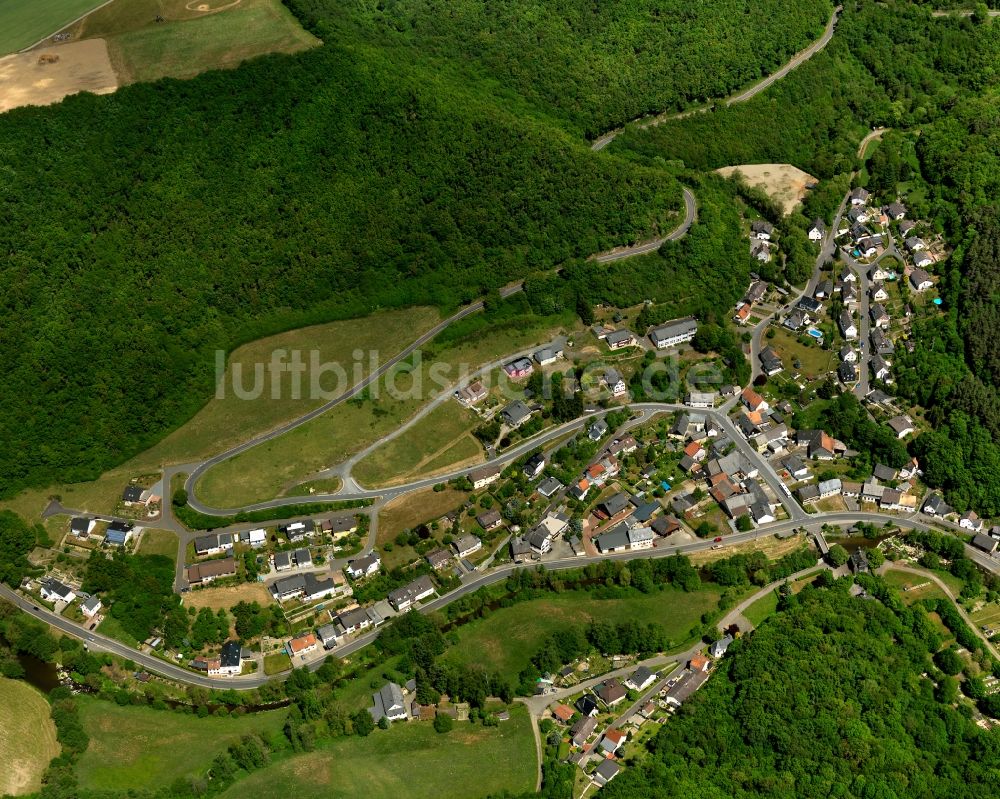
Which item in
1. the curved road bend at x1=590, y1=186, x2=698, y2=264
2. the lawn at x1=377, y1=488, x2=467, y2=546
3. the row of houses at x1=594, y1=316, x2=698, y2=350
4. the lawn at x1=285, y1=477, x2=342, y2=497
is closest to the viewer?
the lawn at x1=377, y1=488, x2=467, y2=546

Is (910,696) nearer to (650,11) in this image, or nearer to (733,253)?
(733,253)

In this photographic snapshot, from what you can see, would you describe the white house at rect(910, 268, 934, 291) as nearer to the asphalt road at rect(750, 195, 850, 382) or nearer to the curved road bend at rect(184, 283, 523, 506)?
the asphalt road at rect(750, 195, 850, 382)

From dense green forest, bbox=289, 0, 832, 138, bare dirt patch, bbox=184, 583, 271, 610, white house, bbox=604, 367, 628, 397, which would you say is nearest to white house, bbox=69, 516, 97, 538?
bare dirt patch, bbox=184, 583, 271, 610

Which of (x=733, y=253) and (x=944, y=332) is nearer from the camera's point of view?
(x=944, y=332)

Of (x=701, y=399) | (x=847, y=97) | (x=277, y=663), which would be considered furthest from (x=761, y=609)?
(x=847, y=97)

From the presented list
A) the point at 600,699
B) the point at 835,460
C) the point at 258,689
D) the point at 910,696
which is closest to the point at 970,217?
the point at 835,460

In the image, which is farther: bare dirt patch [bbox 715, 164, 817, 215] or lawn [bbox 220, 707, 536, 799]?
bare dirt patch [bbox 715, 164, 817, 215]

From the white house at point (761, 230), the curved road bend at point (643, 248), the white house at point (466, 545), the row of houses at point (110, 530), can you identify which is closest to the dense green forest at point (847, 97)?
the white house at point (761, 230)
